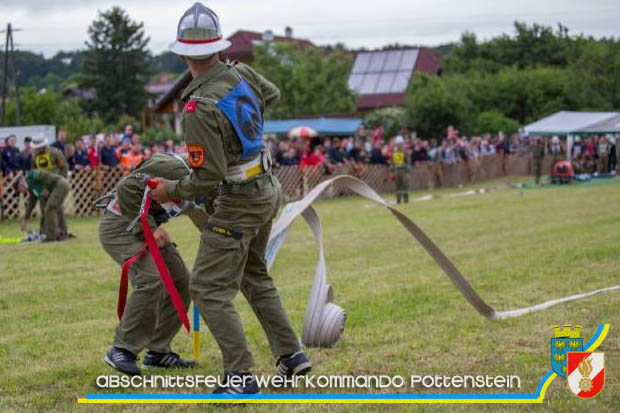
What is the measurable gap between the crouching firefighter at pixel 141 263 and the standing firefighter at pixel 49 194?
10.5 m

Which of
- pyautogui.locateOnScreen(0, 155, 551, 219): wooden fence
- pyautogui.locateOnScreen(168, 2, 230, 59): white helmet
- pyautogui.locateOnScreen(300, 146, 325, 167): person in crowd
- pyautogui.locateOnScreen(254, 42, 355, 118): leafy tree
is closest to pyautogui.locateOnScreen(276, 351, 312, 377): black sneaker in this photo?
pyautogui.locateOnScreen(168, 2, 230, 59): white helmet

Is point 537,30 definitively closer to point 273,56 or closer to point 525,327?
point 273,56

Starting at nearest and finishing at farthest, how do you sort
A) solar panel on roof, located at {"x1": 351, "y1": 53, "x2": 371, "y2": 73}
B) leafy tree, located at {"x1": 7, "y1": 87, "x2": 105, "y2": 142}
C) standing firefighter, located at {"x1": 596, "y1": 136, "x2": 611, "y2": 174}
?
standing firefighter, located at {"x1": 596, "y1": 136, "x2": 611, "y2": 174}
leafy tree, located at {"x1": 7, "y1": 87, "x2": 105, "y2": 142}
solar panel on roof, located at {"x1": 351, "y1": 53, "x2": 371, "y2": 73}

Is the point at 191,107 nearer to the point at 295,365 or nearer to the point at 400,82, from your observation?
the point at 295,365

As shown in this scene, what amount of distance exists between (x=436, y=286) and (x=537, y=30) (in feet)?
213

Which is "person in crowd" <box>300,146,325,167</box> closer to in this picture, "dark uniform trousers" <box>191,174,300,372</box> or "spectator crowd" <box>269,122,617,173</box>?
"spectator crowd" <box>269,122,617,173</box>

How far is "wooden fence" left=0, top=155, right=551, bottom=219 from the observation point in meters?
22.7

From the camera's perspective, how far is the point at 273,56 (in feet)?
164

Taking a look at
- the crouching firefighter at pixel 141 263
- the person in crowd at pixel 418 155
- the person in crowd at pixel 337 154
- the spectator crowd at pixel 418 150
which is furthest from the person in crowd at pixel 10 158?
the crouching firefighter at pixel 141 263

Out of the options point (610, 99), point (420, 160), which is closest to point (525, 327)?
point (420, 160)

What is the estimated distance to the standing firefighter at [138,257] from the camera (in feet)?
20.7

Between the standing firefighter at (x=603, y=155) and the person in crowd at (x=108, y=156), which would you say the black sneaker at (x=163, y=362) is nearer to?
the person in crowd at (x=108, y=156)

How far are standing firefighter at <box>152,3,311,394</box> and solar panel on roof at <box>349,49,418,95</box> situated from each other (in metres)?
67.4

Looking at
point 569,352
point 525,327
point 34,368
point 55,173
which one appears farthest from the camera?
point 55,173
